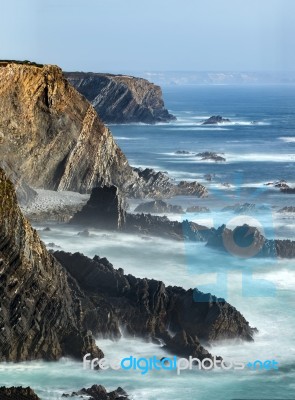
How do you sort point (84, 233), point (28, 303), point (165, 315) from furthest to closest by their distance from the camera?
point (84, 233) → point (165, 315) → point (28, 303)

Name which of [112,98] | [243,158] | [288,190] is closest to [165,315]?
[288,190]

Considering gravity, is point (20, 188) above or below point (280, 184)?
below

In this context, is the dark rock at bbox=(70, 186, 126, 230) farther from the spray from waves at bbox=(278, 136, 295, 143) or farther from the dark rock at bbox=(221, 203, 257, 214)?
the spray from waves at bbox=(278, 136, 295, 143)

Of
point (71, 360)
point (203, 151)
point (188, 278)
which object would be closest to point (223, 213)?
point (188, 278)

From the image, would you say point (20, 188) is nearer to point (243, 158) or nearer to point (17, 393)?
point (17, 393)

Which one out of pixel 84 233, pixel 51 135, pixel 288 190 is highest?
pixel 288 190

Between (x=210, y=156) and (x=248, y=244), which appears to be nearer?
(x=248, y=244)

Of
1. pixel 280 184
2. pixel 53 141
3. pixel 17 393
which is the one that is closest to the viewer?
pixel 17 393

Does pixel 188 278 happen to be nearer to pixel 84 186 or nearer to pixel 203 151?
pixel 84 186
